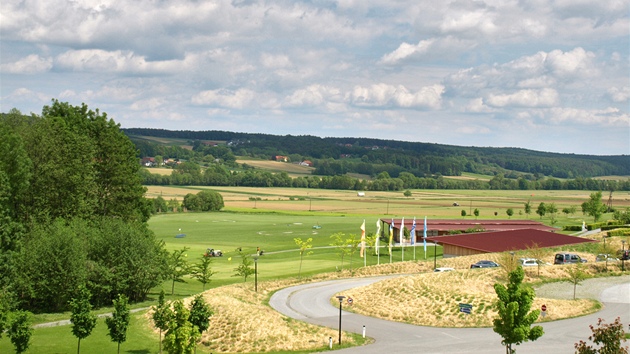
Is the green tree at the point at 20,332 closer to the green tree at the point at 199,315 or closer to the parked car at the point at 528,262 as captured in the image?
the green tree at the point at 199,315

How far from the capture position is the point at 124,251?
59312 mm

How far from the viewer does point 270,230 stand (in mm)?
122938

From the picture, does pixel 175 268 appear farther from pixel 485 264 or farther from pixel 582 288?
pixel 582 288

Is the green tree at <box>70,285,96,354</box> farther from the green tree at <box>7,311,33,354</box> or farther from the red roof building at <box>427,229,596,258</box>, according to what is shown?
the red roof building at <box>427,229,596,258</box>

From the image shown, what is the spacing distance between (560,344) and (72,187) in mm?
41881

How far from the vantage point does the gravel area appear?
190 ft

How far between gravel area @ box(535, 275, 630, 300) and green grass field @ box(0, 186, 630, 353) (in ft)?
83.7

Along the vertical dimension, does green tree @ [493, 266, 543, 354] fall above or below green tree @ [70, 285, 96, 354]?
above

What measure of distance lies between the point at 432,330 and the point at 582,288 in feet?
62.4

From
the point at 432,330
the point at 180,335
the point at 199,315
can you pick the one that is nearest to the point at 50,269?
the point at 199,315

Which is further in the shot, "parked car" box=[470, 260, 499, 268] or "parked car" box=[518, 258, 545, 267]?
"parked car" box=[470, 260, 499, 268]

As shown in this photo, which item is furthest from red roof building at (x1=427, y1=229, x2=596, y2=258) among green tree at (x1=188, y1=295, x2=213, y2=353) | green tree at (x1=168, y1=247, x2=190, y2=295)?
green tree at (x1=188, y1=295, x2=213, y2=353)

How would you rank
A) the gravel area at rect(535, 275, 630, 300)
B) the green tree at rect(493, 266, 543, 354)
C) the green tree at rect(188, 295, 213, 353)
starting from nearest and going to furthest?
the green tree at rect(493, 266, 543, 354), the green tree at rect(188, 295, 213, 353), the gravel area at rect(535, 275, 630, 300)

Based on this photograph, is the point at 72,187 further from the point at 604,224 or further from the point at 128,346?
the point at 604,224
